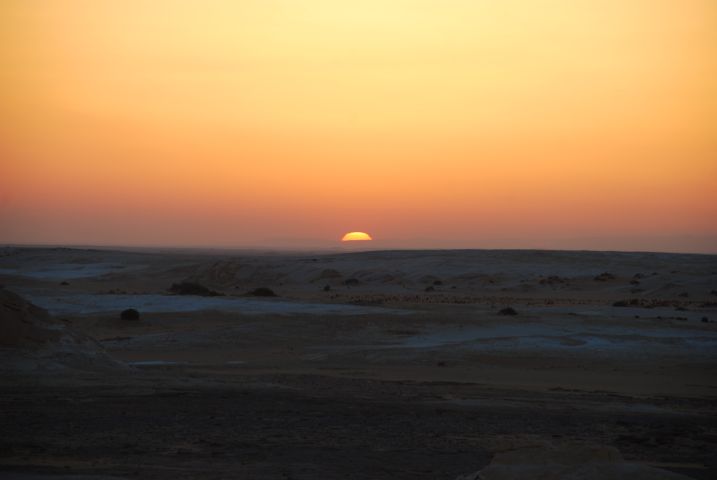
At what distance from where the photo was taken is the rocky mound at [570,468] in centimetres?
875

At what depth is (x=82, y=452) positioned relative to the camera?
11.2m

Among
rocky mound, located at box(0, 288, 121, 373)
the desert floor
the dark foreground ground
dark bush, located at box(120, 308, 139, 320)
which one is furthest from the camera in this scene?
dark bush, located at box(120, 308, 139, 320)

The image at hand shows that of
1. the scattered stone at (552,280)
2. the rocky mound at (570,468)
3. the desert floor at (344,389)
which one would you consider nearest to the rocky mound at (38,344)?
the desert floor at (344,389)

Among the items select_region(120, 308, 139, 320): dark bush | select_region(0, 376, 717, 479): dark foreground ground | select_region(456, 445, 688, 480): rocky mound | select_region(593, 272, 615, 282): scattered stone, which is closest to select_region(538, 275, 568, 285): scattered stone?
select_region(593, 272, 615, 282): scattered stone

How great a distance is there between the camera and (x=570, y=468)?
29.6 ft

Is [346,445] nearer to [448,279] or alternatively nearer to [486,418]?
[486,418]

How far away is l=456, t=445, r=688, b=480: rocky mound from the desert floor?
134 centimetres

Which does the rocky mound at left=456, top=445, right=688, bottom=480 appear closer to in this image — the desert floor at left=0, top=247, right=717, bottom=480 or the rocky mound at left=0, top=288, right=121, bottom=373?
the desert floor at left=0, top=247, right=717, bottom=480

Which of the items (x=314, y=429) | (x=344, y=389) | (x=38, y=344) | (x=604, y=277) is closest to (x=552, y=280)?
(x=604, y=277)

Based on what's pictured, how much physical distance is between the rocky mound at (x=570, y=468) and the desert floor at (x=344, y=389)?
1.34 meters

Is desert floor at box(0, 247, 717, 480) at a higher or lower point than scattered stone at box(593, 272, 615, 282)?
lower

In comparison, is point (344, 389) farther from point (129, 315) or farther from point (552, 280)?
point (552, 280)

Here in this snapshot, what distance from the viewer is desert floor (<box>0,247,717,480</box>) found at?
37.5 ft

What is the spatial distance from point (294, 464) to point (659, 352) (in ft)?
57.6
